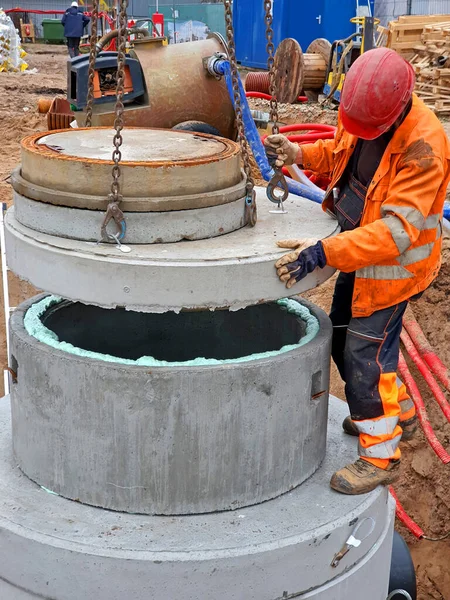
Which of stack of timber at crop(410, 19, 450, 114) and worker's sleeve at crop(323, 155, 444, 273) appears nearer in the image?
worker's sleeve at crop(323, 155, 444, 273)

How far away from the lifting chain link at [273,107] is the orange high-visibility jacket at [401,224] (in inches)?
23.3

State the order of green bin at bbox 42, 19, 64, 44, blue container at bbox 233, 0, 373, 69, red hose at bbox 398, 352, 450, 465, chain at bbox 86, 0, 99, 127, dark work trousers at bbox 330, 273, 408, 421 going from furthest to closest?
green bin at bbox 42, 19, 64, 44 < blue container at bbox 233, 0, 373, 69 < red hose at bbox 398, 352, 450, 465 < chain at bbox 86, 0, 99, 127 < dark work trousers at bbox 330, 273, 408, 421

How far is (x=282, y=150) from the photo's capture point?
153 inches

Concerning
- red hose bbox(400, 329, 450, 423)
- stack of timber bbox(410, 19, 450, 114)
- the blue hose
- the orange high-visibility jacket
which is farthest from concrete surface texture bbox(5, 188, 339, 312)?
stack of timber bbox(410, 19, 450, 114)

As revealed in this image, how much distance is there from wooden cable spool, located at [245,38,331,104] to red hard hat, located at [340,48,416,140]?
1251 cm

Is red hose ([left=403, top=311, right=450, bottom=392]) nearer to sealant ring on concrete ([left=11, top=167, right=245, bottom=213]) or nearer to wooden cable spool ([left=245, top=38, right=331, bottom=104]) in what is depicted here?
sealant ring on concrete ([left=11, top=167, right=245, bottom=213])

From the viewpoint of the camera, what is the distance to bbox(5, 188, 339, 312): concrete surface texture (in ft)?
9.74

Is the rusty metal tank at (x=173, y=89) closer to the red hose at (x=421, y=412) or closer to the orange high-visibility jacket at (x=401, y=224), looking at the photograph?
the red hose at (x=421, y=412)

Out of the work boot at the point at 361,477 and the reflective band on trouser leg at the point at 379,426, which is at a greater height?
the reflective band on trouser leg at the point at 379,426

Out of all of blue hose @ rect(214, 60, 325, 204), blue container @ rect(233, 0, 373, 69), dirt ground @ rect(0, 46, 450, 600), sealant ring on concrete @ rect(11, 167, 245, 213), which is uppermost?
blue container @ rect(233, 0, 373, 69)

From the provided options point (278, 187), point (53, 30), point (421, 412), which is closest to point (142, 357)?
point (278, 187)

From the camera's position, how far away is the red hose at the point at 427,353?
6.36 m

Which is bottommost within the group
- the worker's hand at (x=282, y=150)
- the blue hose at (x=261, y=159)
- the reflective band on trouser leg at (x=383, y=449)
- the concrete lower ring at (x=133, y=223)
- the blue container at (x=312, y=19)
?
the reflective band on trouser leg at (x=383, y=449)

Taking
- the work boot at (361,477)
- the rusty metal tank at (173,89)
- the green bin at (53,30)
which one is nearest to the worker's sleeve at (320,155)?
the work boot at (361,477)
